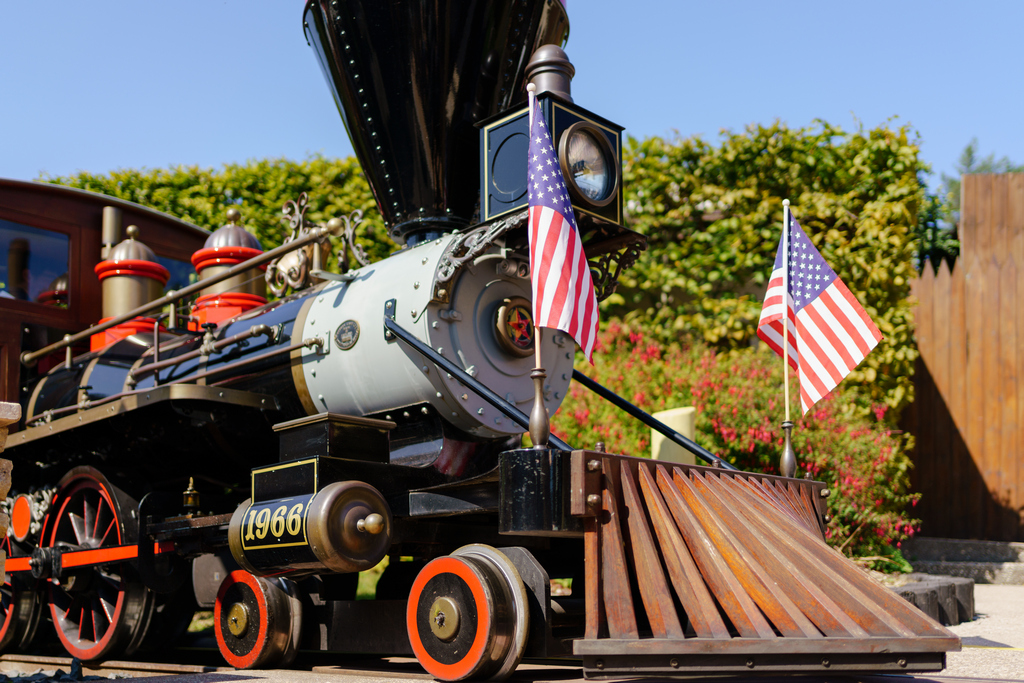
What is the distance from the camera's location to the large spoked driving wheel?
4996mm

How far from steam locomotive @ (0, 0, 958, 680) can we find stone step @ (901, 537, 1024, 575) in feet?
18.0

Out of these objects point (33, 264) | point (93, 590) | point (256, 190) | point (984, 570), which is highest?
point (256, 190)

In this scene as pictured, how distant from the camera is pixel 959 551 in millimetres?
Answer: 8719

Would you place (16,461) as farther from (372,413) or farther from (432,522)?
(432,522)

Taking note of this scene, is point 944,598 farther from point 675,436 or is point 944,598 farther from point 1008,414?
point 1008,414

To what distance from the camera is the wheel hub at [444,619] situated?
3305mm

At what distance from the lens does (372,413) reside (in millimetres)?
4223

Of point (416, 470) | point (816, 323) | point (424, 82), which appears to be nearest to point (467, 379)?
point (416, 470)

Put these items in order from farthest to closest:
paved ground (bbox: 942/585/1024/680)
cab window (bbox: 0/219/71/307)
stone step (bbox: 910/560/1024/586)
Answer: stone step (bbox: 910/560/1024/586) → cab window (bbox: 0/219/71/307) → paved ground (bbox: 942/585/1024/680)

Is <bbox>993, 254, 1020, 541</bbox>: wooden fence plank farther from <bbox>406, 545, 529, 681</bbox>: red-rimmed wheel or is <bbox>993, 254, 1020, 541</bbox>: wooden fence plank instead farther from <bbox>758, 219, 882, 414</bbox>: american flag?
<bbox>406, 545, 529, 681</bbox>: red-rimmed wheel

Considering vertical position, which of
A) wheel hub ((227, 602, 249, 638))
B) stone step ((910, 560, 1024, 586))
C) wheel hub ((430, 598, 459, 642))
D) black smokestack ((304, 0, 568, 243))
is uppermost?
black smokestack ((304, 0, 568, 243))

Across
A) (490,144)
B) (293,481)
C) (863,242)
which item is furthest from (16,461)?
(863,242)

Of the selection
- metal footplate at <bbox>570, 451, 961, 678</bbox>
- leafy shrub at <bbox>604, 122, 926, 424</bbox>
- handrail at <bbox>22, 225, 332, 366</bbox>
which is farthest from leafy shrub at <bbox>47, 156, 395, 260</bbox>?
metal footplate at <bbox>570, 451, 961, 678</bbox>

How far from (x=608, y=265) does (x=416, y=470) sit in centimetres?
131
